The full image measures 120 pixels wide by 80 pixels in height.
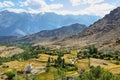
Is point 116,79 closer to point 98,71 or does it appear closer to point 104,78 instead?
point 104,78

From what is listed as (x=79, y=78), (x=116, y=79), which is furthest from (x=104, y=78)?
(x=79, y=78)

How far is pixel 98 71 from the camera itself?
190125 mm

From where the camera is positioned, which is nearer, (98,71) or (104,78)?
(104,78)

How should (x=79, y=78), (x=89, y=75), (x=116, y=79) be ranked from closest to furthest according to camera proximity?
1. (x=116, y=79)
2. (x=89, y=75)
3. (x=79, y=78)

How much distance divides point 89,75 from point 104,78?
1092 centimetres

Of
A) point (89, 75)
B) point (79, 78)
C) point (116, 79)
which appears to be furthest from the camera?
point (79, 78)

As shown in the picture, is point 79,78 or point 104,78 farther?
point 79,78

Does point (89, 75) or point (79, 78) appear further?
point (79, 78)

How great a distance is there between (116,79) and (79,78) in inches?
1433

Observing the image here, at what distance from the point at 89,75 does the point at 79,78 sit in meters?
17.2

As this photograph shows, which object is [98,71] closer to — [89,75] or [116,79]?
[89,75]

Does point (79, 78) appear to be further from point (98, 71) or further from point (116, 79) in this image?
point (116, 79)

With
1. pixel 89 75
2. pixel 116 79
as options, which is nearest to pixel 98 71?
pixel 89 75

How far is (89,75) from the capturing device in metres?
181
